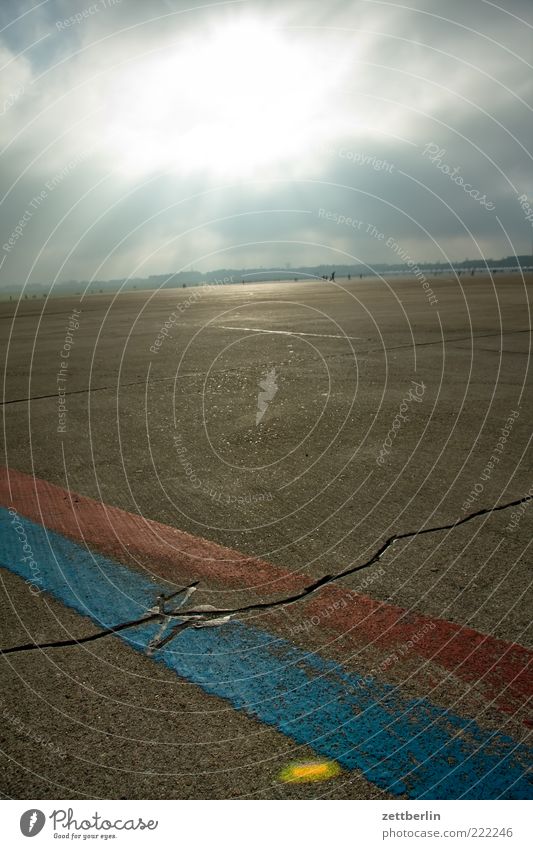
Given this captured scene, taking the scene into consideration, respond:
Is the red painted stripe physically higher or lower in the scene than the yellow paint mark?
higher

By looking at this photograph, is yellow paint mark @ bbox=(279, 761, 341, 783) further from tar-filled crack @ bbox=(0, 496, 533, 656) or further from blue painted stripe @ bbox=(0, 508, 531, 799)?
tar-filled crack @ bbox=(0, 496, 533, 656)

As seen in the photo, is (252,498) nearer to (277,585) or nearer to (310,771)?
(277,585)

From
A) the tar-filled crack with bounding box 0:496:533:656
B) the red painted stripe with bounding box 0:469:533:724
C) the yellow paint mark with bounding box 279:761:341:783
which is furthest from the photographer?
the tar-filled crack with bounding box 0:496:533:656

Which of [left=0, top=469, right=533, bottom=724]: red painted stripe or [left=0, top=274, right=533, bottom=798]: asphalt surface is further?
[left=0, top=469, right=533, bottom=724]: red painted stripe

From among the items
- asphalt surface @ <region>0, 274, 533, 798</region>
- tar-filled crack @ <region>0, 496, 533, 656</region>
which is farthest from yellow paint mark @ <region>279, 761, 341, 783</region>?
tar-filled crack @ <region>0, 496, 533, 656</region>
